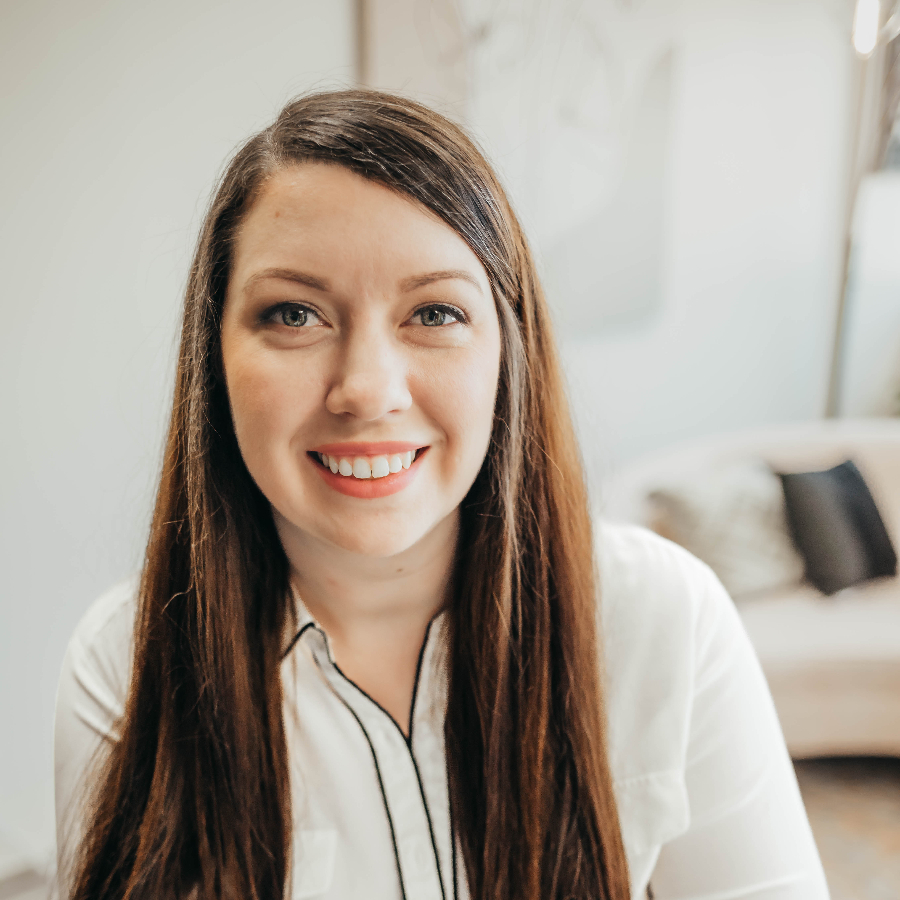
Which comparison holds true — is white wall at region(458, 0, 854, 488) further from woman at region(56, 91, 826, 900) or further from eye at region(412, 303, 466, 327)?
eye at region(412, 303, 466, 327)

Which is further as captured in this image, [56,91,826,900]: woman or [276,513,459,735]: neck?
[276,513,459,735]: neck

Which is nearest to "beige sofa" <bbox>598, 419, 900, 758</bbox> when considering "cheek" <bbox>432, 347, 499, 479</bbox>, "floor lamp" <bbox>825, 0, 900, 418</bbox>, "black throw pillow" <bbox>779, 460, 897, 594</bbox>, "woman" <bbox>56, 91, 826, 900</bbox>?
"black throw pillow" <bbox>779, 460, 897, 594</bbox>

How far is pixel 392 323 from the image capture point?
2.62 ft

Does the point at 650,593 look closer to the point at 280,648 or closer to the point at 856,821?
the point at 280,648

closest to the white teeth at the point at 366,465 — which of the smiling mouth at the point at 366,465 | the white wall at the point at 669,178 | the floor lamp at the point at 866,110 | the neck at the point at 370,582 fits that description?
the smiling mouth at the point at 366,465

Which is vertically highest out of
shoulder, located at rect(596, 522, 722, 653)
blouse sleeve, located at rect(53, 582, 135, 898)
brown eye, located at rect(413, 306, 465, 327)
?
brown eye, located at rect(413, 306, 465, 327)

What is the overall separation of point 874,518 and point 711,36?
1.85m

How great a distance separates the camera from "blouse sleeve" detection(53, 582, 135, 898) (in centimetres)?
95

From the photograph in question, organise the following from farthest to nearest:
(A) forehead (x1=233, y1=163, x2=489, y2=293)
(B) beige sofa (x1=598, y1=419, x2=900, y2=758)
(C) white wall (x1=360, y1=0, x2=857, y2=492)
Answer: (C) white wall (x1=360, y1=0, x2=857, y2=492)
(B) beige sofa (x1=598, y1=419, x2=900, y2=758)
(A) forehead (x1=233, y1=163, x2=489, y2=293)

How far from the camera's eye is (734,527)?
2.38 meters

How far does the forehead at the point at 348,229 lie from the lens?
2.49ft

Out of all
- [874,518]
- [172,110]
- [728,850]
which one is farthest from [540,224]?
[728,850]

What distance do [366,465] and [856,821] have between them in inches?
80.1

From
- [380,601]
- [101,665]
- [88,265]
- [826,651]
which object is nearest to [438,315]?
[380,601]
